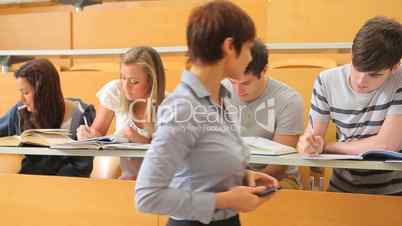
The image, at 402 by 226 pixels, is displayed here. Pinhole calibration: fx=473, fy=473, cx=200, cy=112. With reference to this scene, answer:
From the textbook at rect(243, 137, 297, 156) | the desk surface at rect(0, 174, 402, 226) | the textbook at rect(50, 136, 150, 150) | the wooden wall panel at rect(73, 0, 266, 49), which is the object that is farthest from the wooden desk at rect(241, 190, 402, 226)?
the wooden wall panel at rect(73, 0, 266, 49)

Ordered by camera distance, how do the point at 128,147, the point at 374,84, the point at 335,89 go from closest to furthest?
1. the point at 128,147
2. the point at 374,84
3. the point at 335,89

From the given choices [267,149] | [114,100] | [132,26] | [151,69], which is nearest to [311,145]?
[267,149]

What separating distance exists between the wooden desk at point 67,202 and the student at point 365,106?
0.58 m

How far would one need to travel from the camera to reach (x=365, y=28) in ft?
4.73

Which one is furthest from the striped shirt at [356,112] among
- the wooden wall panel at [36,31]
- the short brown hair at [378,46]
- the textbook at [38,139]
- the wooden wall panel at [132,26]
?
the wooden wall panel at [36,31]

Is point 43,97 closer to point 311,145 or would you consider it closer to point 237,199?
point 311,145

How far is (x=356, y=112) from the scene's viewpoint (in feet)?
5.18

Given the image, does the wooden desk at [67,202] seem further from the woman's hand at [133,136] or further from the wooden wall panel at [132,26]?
the wooden wall panel at [132,26]

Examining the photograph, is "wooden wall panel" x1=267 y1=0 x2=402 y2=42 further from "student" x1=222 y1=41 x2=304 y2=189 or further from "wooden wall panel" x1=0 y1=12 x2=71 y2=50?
"wooden wall panel" x1=0 y1=12 x2=71 y2=50

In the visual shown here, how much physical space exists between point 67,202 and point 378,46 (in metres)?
1.10

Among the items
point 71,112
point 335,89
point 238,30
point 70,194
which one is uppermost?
point 238,30

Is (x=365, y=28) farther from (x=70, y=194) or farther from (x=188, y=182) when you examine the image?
(x=70, y=194)

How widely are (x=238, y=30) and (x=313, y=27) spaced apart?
1.96m

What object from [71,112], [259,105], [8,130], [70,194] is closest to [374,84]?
[259,105]
